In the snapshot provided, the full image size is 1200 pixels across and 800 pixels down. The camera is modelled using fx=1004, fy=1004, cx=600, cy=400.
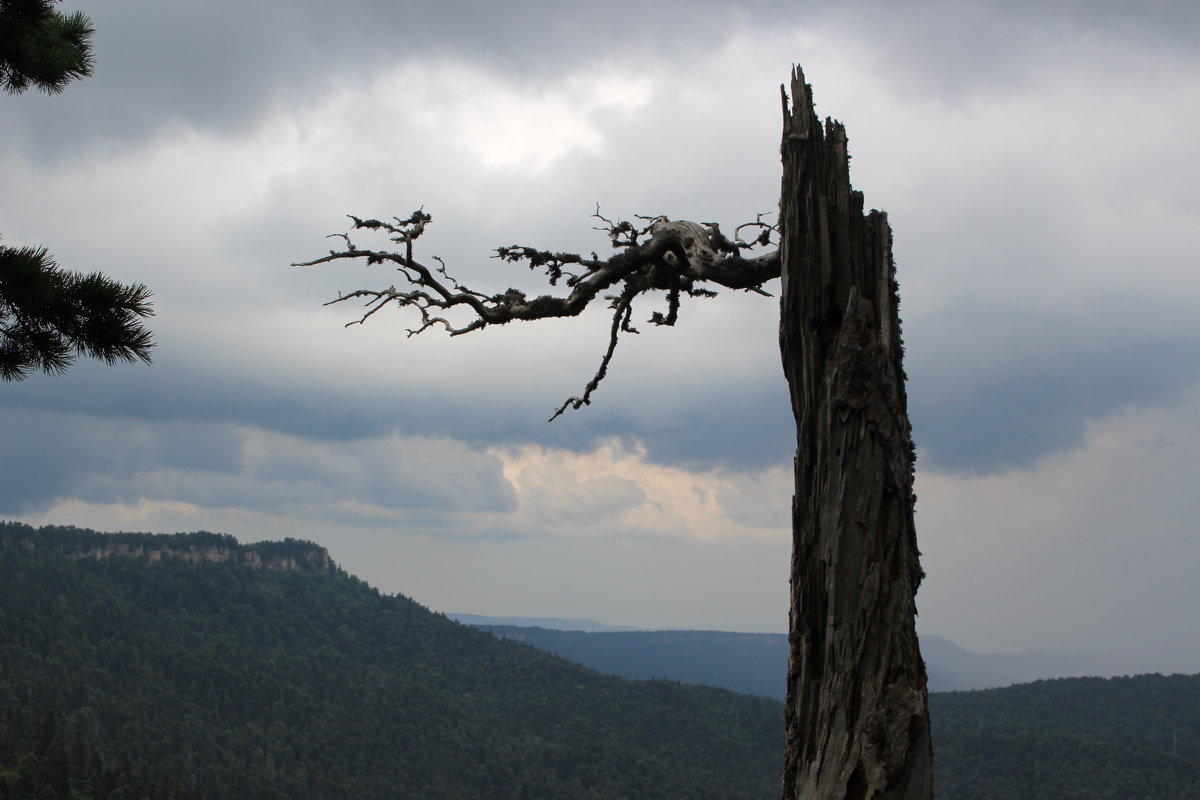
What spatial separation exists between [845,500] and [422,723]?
170 meters

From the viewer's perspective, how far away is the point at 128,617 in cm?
17875

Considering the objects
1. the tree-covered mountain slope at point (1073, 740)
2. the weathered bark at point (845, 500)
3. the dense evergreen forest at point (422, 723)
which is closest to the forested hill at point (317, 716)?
the dense evergreen forest at point (422, 723)

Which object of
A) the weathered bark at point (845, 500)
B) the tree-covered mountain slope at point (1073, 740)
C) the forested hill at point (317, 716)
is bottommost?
the forested hill at point (317, 716)

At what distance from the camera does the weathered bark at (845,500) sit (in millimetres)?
5207

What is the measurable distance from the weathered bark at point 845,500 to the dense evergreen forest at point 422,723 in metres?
87.7

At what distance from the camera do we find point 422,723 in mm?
164625

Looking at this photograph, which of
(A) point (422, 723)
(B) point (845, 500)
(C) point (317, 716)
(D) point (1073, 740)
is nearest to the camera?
(B) point (845, 500)

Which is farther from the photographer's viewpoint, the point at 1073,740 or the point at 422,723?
the point at 422,723

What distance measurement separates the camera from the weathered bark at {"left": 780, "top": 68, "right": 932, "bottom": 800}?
5.21m

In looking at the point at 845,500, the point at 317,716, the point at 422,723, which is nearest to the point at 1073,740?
the point at 422,723

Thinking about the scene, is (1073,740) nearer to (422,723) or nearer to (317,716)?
→ (422,723)

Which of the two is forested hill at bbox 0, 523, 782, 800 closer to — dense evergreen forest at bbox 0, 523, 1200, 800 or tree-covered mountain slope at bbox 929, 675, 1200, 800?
dense evergreen forest at bbox 0, 523, 1200, 800

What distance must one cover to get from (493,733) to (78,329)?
171 meters

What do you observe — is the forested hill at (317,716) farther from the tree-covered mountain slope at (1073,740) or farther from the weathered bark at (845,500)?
the weathered bark at (845,500)
